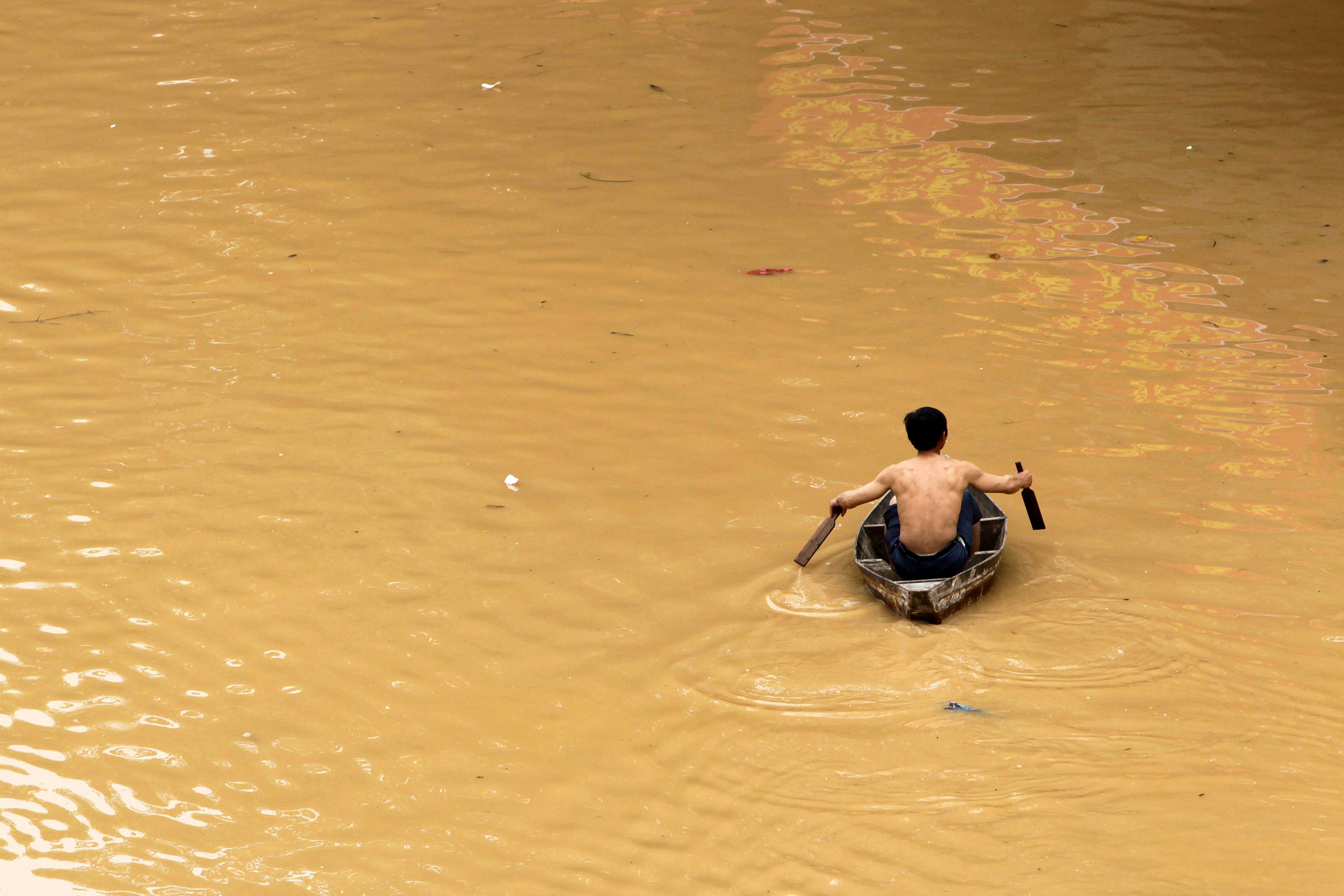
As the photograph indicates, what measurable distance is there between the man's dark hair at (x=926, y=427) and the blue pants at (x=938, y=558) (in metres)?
0.28

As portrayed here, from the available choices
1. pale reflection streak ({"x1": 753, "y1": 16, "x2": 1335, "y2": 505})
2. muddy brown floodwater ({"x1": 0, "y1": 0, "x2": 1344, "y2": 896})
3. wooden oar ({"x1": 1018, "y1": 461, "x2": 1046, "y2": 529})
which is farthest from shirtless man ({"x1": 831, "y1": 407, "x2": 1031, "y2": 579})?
pale reflection streak ({"x1": 753, "y1": 16, "x2": 1335, "y2": 505})

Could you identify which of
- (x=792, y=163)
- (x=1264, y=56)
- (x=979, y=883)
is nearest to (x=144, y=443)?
(x=979, y=883)

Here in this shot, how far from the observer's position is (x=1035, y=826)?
4.05 meters

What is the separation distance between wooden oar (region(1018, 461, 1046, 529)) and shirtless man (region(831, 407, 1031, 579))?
6.1 inches

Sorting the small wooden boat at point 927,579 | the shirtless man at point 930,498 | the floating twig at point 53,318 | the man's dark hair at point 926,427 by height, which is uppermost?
the floating twig at point 53,318

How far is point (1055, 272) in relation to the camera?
787cm

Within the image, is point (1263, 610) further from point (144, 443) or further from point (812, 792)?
point (144, 443)

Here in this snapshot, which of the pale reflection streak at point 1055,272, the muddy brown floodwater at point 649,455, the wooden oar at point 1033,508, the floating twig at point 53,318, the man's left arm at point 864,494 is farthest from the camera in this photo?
the floating twig at point 53,318

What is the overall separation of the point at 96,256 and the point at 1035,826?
22.0 feet

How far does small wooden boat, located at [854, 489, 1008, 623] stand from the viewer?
4.95 meters

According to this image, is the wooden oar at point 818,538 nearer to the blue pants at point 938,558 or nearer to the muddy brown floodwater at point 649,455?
the muddy brown floodwater at point 649,455

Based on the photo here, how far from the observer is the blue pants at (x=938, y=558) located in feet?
16.9

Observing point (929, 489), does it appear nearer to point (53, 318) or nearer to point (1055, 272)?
point (1055, 272)

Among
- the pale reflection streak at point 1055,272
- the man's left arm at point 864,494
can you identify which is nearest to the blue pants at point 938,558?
the man's left arm at point 864,494
